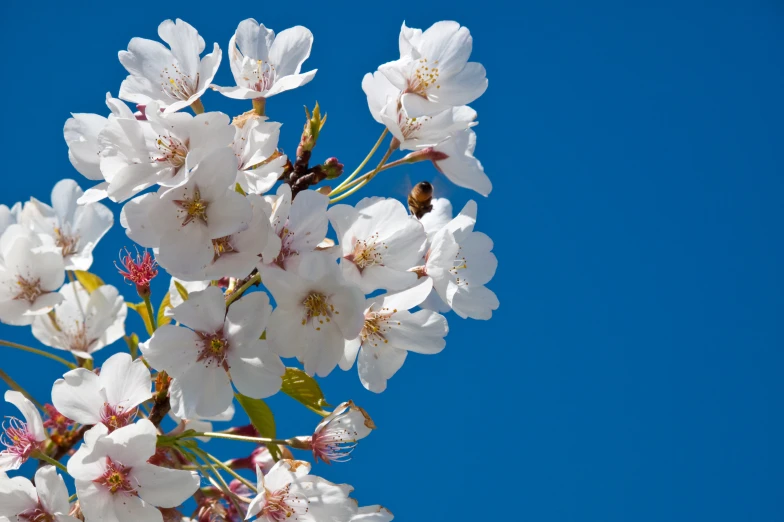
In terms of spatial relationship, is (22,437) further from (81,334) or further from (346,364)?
(346,364)

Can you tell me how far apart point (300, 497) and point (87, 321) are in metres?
0.85

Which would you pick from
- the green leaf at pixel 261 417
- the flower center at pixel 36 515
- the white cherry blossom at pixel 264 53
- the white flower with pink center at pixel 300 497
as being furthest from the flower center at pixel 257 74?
the flower center at pixel 36 515

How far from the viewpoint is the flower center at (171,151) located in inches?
56.6

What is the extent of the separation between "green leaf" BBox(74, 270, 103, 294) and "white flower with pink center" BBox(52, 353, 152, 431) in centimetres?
66

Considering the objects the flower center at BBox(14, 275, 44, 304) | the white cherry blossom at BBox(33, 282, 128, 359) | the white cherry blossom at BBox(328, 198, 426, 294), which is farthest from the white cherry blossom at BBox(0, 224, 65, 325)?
the white cherry blossom at BBox(328, 198, 426, 294)

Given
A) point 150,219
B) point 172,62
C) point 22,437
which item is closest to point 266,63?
point 172,62

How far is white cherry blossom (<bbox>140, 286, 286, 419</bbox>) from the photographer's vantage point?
150 centimetres

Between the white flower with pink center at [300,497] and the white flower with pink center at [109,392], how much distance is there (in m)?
0.29

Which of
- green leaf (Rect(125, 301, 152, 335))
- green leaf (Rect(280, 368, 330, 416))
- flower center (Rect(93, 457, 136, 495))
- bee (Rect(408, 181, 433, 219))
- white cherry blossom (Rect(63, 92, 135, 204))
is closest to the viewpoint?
flower center (Rect(93, 457, 136, 495))

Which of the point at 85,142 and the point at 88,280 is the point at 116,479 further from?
the point at 88,280

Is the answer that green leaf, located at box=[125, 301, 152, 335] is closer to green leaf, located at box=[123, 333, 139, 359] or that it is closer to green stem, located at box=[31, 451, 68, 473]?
green leaf, located at box=[123, 333, 139, 359]

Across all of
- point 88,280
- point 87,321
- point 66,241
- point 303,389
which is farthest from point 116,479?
point 66,241

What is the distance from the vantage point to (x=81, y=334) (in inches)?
82.0

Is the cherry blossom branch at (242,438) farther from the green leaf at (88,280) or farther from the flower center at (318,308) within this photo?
the green leaf at (88,280)
